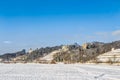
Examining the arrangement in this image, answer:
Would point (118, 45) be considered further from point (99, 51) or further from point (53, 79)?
point (53, 79)

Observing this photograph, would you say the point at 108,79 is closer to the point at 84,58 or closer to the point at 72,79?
the point at 72,79

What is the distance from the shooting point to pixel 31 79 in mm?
30031

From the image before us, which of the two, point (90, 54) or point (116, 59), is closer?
point (116, 59)

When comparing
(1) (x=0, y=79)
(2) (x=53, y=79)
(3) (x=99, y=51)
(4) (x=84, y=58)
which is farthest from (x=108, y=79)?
(3) (x=99, y=51)

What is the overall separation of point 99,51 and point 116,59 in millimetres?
57390

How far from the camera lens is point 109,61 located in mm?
129750

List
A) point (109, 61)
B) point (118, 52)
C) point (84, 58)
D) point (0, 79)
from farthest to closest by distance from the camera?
point (84, 58) → point (118, 52) → point (109, 61) → point (0, 79)

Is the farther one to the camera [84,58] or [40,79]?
[84,58]

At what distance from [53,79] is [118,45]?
168972mm

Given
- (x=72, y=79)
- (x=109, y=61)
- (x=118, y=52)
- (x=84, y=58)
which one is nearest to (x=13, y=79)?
(x=72, y=79)

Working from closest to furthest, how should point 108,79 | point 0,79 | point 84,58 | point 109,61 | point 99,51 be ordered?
point 0,79, point 108,79, point 109,61, point 84,58, point 99,51

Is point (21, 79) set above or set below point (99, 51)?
below

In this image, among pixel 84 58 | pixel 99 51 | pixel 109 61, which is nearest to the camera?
pixel 109 61

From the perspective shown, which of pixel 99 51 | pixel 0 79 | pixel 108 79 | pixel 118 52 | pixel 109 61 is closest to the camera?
pixel 0 79
